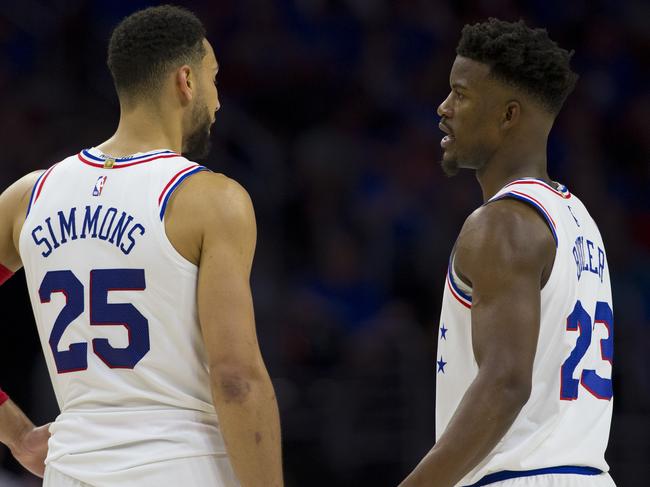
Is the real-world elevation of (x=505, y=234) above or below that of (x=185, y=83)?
below

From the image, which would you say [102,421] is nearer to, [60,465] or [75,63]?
[60,465]

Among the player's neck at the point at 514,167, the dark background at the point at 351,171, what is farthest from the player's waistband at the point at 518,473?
the dark background at the point at 351,171

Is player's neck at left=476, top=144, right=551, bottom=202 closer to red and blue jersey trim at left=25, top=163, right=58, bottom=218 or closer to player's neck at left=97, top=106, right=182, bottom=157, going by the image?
player's neck at left=97, top=106, right=182, bottom=157

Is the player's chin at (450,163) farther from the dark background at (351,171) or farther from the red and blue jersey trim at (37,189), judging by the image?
the dark background at (351,171)

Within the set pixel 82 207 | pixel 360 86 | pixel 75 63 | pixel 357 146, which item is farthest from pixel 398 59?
pixel 82 207

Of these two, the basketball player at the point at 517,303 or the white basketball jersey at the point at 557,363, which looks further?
the white basketball jersey at the point at 557,363

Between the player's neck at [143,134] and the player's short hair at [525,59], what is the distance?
1071 mm

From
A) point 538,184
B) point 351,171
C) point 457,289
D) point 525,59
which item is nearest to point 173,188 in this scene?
point 457,289

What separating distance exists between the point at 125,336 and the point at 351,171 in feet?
18.9

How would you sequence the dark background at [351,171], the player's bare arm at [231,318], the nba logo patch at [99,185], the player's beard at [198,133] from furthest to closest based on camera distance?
1. the dark background at [351,171]
2. the player's beard at [198,133]
3. the nba logo patch at [99,185]
4. the player's bare arm at [231,318]

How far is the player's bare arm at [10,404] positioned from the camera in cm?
345

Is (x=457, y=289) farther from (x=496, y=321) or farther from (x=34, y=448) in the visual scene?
(x=34, y=448)

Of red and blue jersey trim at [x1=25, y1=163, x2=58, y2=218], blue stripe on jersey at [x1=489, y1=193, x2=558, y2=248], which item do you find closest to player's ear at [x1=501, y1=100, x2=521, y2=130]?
blue stripe on jersey at [x1=489, y1=193, x2=558, y2=248]

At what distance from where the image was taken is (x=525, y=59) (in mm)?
3627
